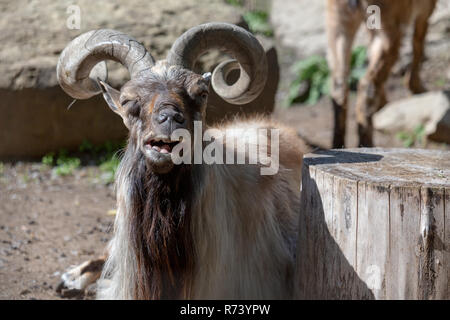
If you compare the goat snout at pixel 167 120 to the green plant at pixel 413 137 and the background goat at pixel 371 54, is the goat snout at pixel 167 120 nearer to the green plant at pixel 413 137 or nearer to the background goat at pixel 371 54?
the background goat at pixel 371 54

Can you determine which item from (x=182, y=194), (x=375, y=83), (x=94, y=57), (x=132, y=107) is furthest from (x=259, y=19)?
(x=182, y=194)

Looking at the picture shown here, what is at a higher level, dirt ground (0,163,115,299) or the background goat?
the background goat

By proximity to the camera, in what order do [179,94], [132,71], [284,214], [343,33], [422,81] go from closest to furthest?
1. [179,94]
2. [132,71]
3. [284,214]
4. [343,33]
5. [422,81]

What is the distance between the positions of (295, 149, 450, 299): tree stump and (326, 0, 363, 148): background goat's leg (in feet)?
13.1

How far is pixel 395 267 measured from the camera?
11.5 feet

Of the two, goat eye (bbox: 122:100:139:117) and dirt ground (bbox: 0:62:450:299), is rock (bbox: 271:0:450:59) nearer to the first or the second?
dirt ground (bbox: 0:62:450:299)

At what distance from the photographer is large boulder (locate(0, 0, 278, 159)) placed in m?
7.59

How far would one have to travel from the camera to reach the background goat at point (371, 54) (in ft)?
26.5

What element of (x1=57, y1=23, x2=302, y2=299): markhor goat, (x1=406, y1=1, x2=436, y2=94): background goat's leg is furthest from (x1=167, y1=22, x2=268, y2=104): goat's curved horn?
(x1=406, y1=1, x2=436, y2=94): background goat's leg

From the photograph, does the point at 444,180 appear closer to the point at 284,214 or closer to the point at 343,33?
the point at 284,214

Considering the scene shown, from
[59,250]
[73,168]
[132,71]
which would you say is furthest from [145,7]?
[132,71]

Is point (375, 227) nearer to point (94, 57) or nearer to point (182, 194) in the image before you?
point (182, 194)

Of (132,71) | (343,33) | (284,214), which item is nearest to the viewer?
(132,71)

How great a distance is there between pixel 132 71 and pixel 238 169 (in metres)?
0.97
